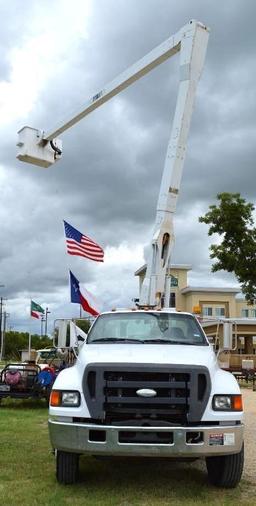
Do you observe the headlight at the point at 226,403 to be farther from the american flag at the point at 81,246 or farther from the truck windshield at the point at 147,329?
the american flag at the point at 81,246

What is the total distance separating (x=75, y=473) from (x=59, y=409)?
0.81 metres

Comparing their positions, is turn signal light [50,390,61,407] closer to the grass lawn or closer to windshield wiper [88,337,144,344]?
the grass lawn

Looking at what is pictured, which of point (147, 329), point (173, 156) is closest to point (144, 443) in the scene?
point (147, 329)

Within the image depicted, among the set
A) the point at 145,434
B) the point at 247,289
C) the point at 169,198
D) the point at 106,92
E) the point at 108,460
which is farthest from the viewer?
the point at 247,289

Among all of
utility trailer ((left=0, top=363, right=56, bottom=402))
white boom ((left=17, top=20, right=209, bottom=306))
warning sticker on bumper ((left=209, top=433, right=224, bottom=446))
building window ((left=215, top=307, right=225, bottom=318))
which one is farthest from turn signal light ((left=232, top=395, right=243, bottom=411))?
building window ((left=215, top=307, right=225, bottom=318))

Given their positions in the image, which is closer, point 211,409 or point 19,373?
point 211,409

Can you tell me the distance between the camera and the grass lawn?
5812mm

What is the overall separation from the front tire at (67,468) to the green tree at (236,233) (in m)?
18.1

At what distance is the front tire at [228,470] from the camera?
630 centimetres

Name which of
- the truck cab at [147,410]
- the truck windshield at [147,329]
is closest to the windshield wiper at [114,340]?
the truck windshield at [147,329]

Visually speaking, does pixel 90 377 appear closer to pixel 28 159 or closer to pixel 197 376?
pixel 197 376

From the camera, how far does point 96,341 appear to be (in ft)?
23.8

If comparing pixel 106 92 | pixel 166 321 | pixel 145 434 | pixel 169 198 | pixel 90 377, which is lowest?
pixel 145 434

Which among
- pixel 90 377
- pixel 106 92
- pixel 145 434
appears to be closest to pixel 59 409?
pixel 90 377
